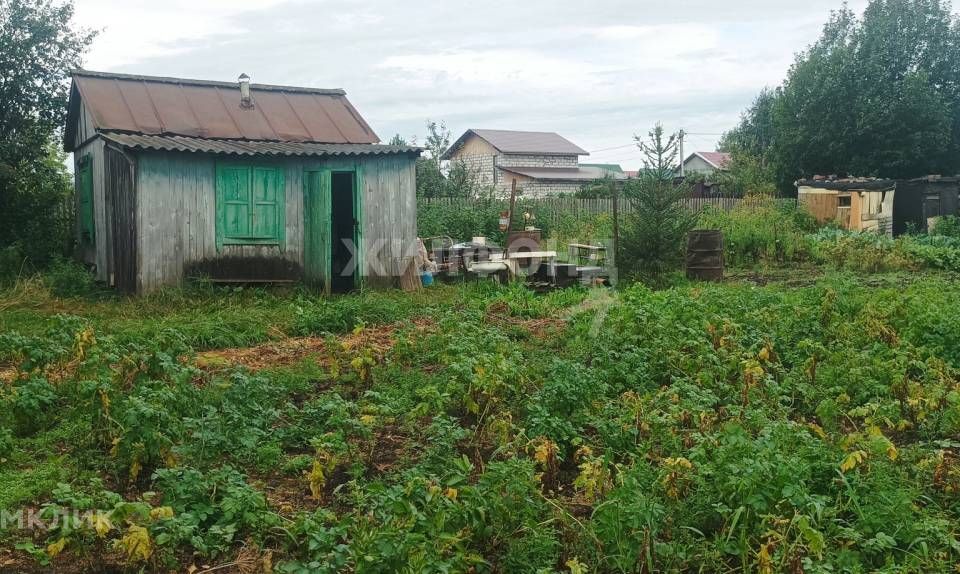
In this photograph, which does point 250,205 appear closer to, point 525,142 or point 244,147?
point 244,147

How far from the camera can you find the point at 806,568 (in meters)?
3.31

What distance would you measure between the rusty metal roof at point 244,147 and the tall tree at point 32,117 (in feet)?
12.1

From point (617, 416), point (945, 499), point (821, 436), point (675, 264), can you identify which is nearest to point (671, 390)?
point (617, 416)

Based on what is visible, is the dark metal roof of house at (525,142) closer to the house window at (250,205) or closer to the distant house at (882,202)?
the distant house at (882,202)

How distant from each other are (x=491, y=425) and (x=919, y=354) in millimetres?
4067

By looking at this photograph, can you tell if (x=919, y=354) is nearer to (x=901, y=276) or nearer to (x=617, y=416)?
(x=617, y=416)

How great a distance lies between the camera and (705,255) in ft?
46.6

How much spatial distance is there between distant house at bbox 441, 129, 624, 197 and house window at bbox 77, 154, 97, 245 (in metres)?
26.2

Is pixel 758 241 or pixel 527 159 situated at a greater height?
pixel 527 159

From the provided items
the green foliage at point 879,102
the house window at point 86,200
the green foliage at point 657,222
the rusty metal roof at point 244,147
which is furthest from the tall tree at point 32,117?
the green foliage at point 879,102

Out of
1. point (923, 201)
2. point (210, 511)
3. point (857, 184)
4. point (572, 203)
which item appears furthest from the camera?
point (923, 201)

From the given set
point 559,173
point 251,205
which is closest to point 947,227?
point 251,205

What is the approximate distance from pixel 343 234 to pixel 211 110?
3647 mm

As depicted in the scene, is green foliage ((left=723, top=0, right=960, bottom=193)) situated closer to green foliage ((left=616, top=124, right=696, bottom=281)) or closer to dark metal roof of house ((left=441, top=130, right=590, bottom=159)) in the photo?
dark metal roof of house ((left=441, top=130, right=590, bottom=159))
